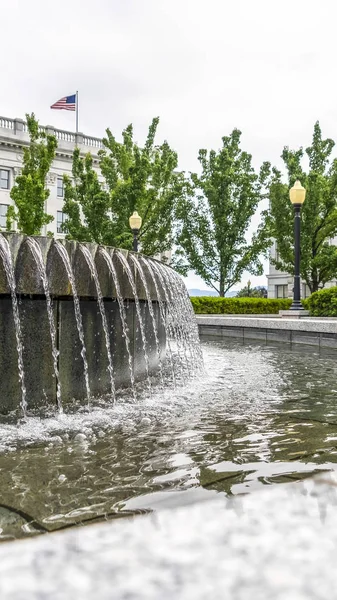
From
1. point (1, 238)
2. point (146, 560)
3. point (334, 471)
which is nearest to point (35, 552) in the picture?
point (146, 560)

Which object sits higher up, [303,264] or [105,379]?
[303,264]

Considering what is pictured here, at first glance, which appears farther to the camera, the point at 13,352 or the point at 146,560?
the point at 13,352

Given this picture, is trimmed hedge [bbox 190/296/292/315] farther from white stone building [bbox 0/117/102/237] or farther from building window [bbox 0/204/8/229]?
building window [bbox 0/204/8/229]

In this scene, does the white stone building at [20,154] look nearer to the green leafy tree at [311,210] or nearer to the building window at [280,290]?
the green leafy tree at [311,210]

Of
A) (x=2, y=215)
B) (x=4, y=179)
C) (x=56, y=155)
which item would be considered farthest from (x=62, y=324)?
(x=56, y=155)

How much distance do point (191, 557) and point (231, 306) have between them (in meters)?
24.5

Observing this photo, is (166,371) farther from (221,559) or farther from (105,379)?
(221,559)

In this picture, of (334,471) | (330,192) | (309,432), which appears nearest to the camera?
(334,471)

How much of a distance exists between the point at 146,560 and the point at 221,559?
0.26m

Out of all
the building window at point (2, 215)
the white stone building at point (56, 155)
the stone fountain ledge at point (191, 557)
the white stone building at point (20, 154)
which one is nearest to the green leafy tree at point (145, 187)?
the white stone building at point (56, 155)

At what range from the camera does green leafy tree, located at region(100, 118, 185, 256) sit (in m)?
27.3

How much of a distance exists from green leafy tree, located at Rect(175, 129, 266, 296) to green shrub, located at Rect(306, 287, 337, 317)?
11037mm

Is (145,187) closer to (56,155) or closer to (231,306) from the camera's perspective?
(231,306)

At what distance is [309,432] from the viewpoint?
3.98 m
